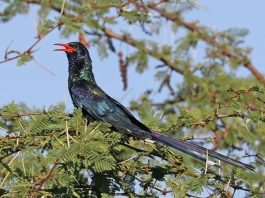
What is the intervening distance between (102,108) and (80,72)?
0.81 metres

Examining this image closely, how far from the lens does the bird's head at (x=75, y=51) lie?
702 centimetres

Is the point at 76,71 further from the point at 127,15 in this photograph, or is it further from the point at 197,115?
the point at 197,115

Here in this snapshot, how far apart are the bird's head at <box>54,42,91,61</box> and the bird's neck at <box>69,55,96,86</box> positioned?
0.13 feet

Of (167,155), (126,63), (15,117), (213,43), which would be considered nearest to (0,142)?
(15,117)

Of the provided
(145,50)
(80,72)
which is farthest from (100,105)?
(145,50)

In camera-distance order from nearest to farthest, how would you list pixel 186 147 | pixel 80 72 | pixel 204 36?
pixel 186 147 < pixel 80 72 < pixel 204 36

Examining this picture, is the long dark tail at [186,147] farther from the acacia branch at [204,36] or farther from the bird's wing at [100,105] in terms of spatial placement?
the acacia branch at [204,36]

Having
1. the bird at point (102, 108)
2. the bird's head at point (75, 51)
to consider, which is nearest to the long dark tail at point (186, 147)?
the bird at point (102, 108)

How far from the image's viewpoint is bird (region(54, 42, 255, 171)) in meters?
5.15

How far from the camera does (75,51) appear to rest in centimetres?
705

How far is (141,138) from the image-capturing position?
5328mm

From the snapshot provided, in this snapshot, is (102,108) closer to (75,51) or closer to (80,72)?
(80,72)

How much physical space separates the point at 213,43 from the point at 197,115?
3505 millimetres

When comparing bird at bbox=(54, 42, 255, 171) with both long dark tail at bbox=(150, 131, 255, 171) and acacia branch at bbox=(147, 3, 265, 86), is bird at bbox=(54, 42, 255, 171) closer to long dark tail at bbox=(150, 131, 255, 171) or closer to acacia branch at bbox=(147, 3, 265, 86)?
long dark tail at bbox=(150, 131, 255, 171)
